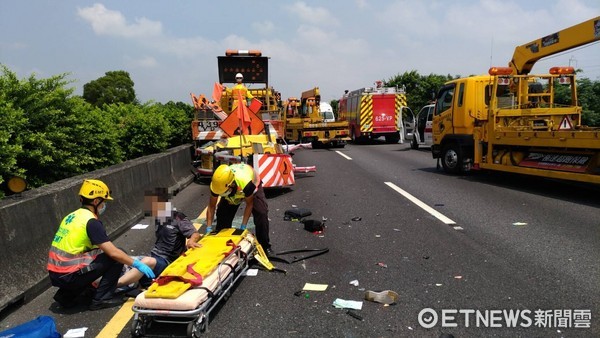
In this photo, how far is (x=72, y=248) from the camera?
4094 millimetres

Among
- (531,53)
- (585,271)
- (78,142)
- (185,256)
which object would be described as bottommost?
(585,271)

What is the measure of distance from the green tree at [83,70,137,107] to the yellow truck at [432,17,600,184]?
47801mm

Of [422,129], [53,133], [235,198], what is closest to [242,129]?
[53,133]

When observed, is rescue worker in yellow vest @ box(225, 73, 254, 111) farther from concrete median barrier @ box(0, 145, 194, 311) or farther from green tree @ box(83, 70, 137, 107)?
green tree @ box(83, 70, 137, 107)

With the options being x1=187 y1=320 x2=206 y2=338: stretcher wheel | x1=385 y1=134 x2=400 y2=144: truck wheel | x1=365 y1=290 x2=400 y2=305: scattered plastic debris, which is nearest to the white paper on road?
x1=187 y1=320 x2=206 y2=338: stretcher wheel

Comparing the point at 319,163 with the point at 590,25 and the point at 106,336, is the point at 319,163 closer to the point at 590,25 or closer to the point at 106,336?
the point at 590,25

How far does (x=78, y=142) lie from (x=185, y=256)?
4558mm

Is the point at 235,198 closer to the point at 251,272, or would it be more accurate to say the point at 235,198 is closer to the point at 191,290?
the point at 251,272

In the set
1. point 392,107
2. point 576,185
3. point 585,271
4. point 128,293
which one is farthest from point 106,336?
Result: point 392,107

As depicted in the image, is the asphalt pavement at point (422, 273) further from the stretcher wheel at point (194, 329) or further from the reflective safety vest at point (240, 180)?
the reflective safety vest at point (240, 180)

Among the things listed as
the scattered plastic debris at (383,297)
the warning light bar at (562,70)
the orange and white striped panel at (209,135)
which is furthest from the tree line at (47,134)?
the warning light bar at (562,70)

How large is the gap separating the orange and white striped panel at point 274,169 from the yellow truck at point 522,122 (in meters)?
4.79

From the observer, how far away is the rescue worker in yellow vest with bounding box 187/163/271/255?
491 cm

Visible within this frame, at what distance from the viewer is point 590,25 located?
9.03m
